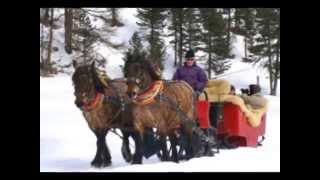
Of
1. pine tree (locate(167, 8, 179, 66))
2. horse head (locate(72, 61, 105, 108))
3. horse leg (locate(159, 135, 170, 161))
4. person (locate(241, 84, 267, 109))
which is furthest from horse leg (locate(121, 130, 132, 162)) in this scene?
person (locate(241, 84, 267, 109))

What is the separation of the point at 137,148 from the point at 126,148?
88mm

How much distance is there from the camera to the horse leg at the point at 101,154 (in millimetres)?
6016

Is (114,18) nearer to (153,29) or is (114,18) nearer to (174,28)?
(153,29)

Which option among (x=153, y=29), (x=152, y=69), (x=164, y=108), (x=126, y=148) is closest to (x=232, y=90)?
(x=164, y=108)

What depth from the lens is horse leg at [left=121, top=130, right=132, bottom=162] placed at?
19.8 ft

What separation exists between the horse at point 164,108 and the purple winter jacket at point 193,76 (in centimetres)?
4

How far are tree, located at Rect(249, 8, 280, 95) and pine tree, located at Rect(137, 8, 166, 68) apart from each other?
75 centimetres

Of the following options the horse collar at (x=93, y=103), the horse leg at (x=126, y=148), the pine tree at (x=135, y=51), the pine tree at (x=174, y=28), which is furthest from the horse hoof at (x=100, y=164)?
the pine tree at (x=174, y=28)

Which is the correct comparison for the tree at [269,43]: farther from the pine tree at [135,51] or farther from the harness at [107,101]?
the harness at [107,101]

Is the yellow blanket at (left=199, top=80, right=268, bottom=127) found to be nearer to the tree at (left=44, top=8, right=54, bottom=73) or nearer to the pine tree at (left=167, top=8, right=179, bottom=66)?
the pine tree at (left=167, top=8, right=179, bottom=66)

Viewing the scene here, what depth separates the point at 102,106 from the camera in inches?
238
